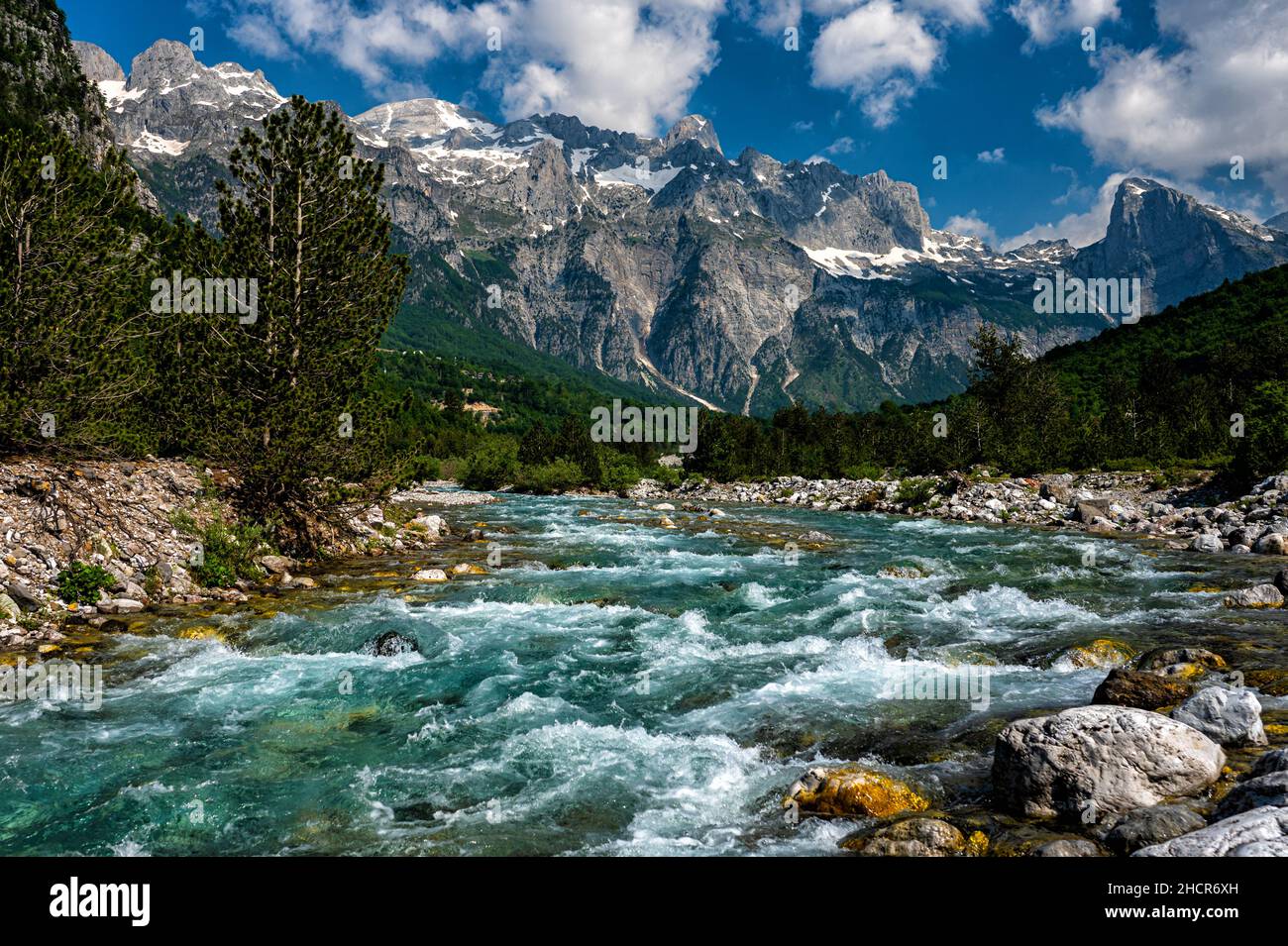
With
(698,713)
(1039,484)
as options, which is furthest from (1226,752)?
(1039,484)

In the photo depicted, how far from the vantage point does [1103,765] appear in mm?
8070

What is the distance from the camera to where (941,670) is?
48.0 feet

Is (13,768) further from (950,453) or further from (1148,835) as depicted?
(950,453)

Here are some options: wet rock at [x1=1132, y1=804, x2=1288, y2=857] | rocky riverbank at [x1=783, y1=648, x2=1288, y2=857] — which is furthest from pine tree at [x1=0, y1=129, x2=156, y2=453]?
wet rock at [x1=1132, y1=804, x2=1288, y2=857]

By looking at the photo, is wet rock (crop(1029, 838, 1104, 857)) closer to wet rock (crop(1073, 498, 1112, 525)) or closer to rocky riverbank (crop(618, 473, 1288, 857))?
rocky riverbank (crop(618, 473, 1288, 857))

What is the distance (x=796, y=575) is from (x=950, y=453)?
166ft

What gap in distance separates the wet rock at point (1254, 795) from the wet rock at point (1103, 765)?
78 cm

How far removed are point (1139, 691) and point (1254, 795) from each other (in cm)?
483

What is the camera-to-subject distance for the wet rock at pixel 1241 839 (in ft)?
17.8

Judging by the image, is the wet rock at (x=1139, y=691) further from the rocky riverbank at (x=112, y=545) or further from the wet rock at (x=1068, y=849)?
the rocky riverbank at (x=112, y=545)

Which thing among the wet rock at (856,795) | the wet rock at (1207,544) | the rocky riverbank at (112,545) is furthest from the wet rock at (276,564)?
the wet rock at (1207,544)

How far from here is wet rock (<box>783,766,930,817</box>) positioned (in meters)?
8.75
